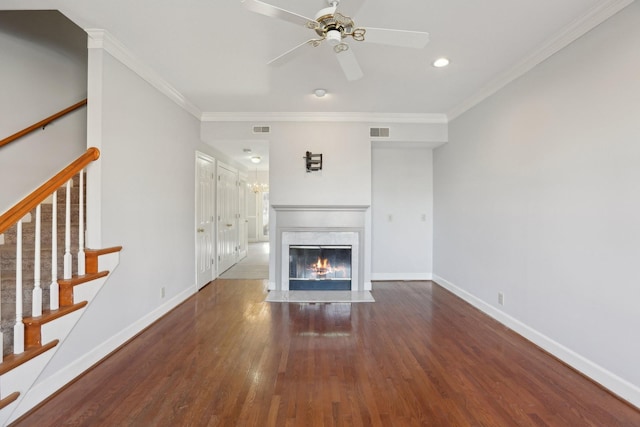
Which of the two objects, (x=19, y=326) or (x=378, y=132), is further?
(x=378, y=132)

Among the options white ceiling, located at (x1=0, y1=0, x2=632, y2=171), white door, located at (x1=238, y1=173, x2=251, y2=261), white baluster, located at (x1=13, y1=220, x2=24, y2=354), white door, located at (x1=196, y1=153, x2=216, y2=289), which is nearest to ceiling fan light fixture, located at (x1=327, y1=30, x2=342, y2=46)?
white ceiling, located at (x1=0, y1=0, x2=632, y2=171)

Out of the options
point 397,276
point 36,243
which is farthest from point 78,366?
point 397,276

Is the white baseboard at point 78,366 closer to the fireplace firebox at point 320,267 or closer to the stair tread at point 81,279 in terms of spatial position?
the stair tread at point 81,279

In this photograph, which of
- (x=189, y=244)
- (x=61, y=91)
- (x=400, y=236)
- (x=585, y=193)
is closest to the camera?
(x=585, y=193)

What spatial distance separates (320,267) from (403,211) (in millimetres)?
1745

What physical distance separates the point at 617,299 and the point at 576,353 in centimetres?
60

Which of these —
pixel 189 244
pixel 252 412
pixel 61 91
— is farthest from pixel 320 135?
pixel 252 412

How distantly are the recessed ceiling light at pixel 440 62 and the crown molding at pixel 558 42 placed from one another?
0.70 m

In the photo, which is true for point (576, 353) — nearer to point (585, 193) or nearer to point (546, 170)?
point (585, 193)

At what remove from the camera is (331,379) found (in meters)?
2.11

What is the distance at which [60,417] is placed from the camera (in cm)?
173

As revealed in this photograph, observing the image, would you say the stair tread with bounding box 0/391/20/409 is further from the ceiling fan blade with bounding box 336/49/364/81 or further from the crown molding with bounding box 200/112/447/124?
the crown molding with bounding box 200/112/447/124

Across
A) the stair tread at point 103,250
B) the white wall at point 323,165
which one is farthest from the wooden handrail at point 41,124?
the white wall at point 323,165

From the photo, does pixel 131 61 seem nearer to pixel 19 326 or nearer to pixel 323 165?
pixel 19 326
